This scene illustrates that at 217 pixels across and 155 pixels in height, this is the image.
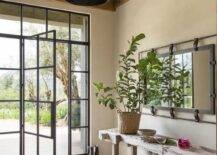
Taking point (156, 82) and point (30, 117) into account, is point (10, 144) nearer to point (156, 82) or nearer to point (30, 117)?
point (30, 117)

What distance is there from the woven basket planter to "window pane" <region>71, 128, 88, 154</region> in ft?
3.95

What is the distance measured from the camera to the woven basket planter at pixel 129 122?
12.1 ft

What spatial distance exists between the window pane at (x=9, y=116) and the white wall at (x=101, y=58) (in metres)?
1.22

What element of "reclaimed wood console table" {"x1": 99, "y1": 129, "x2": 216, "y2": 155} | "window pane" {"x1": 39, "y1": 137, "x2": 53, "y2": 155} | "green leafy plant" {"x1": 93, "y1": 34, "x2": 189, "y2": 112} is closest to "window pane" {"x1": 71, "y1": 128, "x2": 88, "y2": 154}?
"window pane" {"x1": 39, "y1": 137, "x2": 53, "y2": 155}

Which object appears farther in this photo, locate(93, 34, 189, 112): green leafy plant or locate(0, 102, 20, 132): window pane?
locate(0, 102, 20, 132): window pane

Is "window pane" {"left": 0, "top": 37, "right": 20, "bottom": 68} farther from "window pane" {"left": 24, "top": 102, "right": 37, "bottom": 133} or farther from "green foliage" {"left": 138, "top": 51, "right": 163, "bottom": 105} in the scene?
"green foliage" {"left": 138, "top": 51, "right": 163, "bottom": 105}

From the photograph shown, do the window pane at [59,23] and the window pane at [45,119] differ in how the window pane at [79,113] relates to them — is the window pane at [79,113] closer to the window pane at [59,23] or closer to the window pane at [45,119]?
the window pane at [45,119]

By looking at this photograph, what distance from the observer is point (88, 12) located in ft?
15.6

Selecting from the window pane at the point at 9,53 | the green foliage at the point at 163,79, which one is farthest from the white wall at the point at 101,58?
the green foliage at the point at 163,79

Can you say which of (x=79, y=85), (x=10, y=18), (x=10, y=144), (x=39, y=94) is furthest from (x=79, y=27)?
(x=10, y=144)

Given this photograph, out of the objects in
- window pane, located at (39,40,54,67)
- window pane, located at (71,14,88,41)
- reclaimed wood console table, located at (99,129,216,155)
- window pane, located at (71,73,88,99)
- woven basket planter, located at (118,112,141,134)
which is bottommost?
reclaimed wood console table, located at (99,129,216,155)

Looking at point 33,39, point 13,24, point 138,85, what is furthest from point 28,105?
point 138,85

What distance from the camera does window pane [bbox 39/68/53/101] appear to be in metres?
3.81

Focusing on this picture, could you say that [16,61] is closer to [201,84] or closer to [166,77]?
[166,77]
